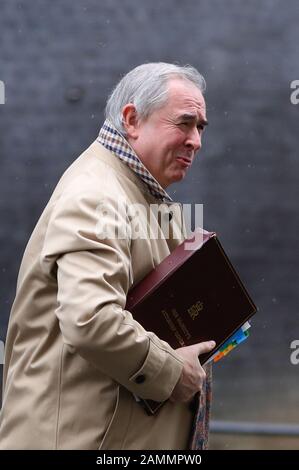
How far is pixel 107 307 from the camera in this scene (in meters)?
2.08

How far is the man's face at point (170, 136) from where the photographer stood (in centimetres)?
246

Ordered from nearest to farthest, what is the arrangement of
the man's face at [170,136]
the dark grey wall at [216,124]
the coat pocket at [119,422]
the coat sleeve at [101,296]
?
1. the coat sleeve at [101,296]
2. the coat pocket at [119,422]
3. the man's face at [170,136]
4. the dark grey wall at [216,124]

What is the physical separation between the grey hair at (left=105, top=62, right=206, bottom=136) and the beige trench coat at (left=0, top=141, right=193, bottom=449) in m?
0.16

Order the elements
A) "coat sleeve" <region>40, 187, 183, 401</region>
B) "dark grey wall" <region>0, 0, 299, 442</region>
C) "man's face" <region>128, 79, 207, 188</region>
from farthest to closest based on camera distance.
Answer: "dark grey wall" <region>0, 0, 299, 442</region> < "man's face" <region>128, 79, 207, 188</region> < "coat sleeve" <region>40, 187, 183, 401</region>

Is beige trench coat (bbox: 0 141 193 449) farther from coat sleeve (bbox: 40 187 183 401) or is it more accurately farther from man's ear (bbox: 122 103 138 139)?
man's ear (bbox: 122 103 138 139)

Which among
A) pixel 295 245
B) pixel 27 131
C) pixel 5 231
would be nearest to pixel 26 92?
pixel 27 131

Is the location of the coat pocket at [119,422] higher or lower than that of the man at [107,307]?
lower

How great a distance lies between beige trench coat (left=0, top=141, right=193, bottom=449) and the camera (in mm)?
2096

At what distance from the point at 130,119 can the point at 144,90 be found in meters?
0.09

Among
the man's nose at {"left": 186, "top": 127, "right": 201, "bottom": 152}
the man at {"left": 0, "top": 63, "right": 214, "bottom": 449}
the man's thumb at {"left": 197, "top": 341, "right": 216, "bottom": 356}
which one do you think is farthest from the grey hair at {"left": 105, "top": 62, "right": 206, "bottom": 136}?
the man's thumb at {"left": 197, "top": 341, "right": 216, "bottom": 356}

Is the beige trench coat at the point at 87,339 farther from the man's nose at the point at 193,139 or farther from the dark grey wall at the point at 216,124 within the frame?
the dark grey wall at the point at 216,124

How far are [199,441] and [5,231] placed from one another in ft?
5.69

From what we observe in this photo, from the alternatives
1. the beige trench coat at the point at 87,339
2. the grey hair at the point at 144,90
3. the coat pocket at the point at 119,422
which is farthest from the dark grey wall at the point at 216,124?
the coat pocket at the point at 119,422
